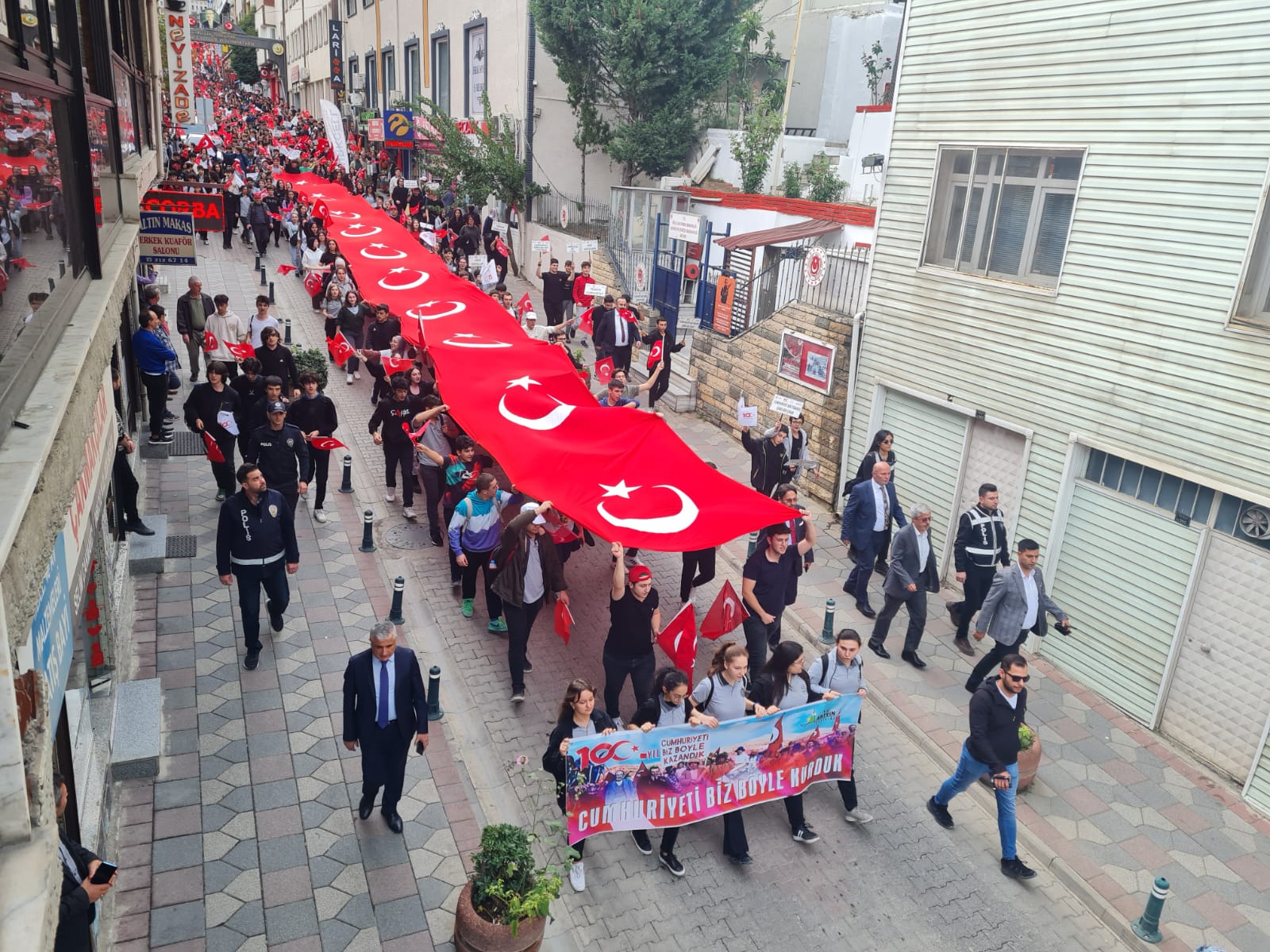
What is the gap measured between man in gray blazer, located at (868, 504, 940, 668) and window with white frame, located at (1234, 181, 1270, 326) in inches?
137

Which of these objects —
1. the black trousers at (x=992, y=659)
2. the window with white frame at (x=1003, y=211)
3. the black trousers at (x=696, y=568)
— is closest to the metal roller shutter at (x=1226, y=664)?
the black trousers at (x=992, y=659)

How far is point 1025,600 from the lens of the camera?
9.38m

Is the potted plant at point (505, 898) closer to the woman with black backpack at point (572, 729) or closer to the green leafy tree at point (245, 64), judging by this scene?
the woman with black backpack at point (572, 729)

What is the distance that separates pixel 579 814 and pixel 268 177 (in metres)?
36.9

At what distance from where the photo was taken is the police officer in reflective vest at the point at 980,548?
10.3 metres

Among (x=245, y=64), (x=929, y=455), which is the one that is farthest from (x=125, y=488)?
(x=245, y=64)

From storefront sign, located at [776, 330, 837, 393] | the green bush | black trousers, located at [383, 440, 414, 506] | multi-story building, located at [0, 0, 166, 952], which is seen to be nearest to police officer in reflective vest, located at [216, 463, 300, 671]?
multi-story building, located at [0, 0, 166, 952]

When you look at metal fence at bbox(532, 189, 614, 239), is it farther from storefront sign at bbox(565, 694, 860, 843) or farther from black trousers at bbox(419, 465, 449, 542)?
storefront sign at bbox(565, 694, 860, 843)

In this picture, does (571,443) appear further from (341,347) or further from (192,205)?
(341,347)

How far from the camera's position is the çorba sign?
24.8 m

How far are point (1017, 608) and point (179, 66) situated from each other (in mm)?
26720

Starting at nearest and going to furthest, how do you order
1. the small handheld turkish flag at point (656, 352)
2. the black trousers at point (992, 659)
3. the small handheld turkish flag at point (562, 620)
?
1. the small handheld turkish flag at point (562, 620)
2. the black trousers at point (992, 659)
3. the small handheld turkish flag at point (656, 352)

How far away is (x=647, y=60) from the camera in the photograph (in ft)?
91.6

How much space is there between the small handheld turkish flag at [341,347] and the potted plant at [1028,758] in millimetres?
13277
